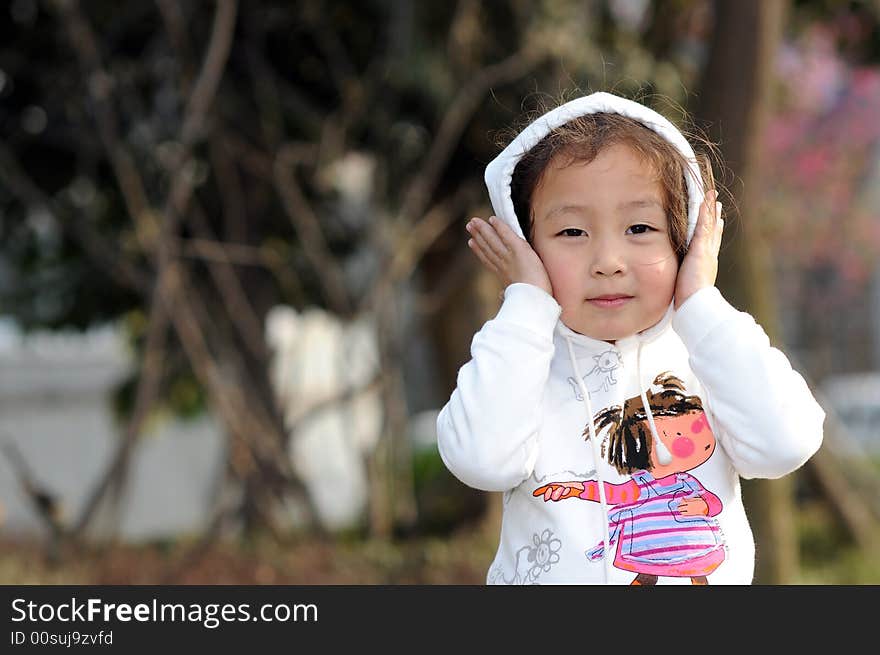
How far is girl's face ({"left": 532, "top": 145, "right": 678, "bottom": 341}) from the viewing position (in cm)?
173

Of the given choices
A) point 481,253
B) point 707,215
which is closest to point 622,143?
point 707,215

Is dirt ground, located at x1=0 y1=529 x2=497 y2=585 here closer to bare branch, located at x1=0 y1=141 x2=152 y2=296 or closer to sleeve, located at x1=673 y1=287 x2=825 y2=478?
bare branch, located at x1=0 y1=141 x2=152 y2=296

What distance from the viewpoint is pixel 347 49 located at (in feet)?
22.0

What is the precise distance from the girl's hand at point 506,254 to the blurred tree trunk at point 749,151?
3285mm

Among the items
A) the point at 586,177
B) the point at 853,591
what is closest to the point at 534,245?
the point at 586,177

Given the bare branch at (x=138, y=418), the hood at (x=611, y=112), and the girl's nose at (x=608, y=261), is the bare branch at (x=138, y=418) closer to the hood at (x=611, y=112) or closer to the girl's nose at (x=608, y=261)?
the hood at (x=611, y=112)

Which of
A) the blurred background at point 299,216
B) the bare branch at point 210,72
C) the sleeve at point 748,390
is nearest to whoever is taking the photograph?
the sleeve at point 748,390

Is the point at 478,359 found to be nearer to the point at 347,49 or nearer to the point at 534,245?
the point at 534,245

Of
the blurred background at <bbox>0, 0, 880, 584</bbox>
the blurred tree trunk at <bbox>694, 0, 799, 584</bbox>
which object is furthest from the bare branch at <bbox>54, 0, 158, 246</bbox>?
the blurred tree trunk at <bbox>694, 0, 799, 584</bbox>

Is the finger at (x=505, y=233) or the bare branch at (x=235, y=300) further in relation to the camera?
the bare branch at (x=235, y=300)

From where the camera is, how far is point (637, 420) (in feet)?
5.75

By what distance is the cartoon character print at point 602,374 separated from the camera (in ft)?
5.82

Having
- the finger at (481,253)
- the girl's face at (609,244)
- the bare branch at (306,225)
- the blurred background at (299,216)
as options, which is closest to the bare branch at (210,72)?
the blurred background at (299,216)

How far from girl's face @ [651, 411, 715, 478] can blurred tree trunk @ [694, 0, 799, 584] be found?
332 centimetres
